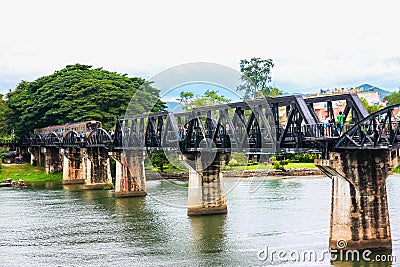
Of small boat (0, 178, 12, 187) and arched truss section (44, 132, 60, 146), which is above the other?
arched truss section (44, 132, 60, 146)

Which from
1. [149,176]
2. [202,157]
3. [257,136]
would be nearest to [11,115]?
[149,176]

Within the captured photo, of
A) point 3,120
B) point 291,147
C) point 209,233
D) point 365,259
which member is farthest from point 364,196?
point 3,120

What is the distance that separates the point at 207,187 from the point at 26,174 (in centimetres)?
5307

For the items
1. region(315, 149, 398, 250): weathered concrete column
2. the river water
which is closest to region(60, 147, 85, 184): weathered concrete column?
the river water

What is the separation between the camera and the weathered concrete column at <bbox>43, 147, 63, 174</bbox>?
311 ft

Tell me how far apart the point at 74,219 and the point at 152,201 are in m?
11.6

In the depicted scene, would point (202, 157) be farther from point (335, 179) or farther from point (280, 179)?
point (280, 179)

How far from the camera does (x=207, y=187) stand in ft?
156

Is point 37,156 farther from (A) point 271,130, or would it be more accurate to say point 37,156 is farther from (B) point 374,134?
(B) point 374,134

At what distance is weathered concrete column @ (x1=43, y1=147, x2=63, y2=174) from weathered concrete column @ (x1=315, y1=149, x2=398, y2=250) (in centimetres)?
6909

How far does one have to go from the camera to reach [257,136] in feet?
129

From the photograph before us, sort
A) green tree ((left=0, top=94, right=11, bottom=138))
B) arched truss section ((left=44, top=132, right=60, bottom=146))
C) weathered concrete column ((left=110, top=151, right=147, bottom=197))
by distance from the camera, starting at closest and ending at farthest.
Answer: weathered concrete column ((left=110, top=151, right=147, bottom=197)), arched truss section ((left=44, top=132, right=60, bottom=146)), green tree ((left=0, top=94, right=11, bottom=138))

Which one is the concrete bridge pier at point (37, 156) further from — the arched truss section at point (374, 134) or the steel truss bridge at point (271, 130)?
the arched truss section at point (374, 134)

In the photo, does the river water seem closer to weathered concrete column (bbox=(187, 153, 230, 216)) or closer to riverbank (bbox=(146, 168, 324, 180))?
weathered concrete column (bbox=(187, 153, 230, 216))
